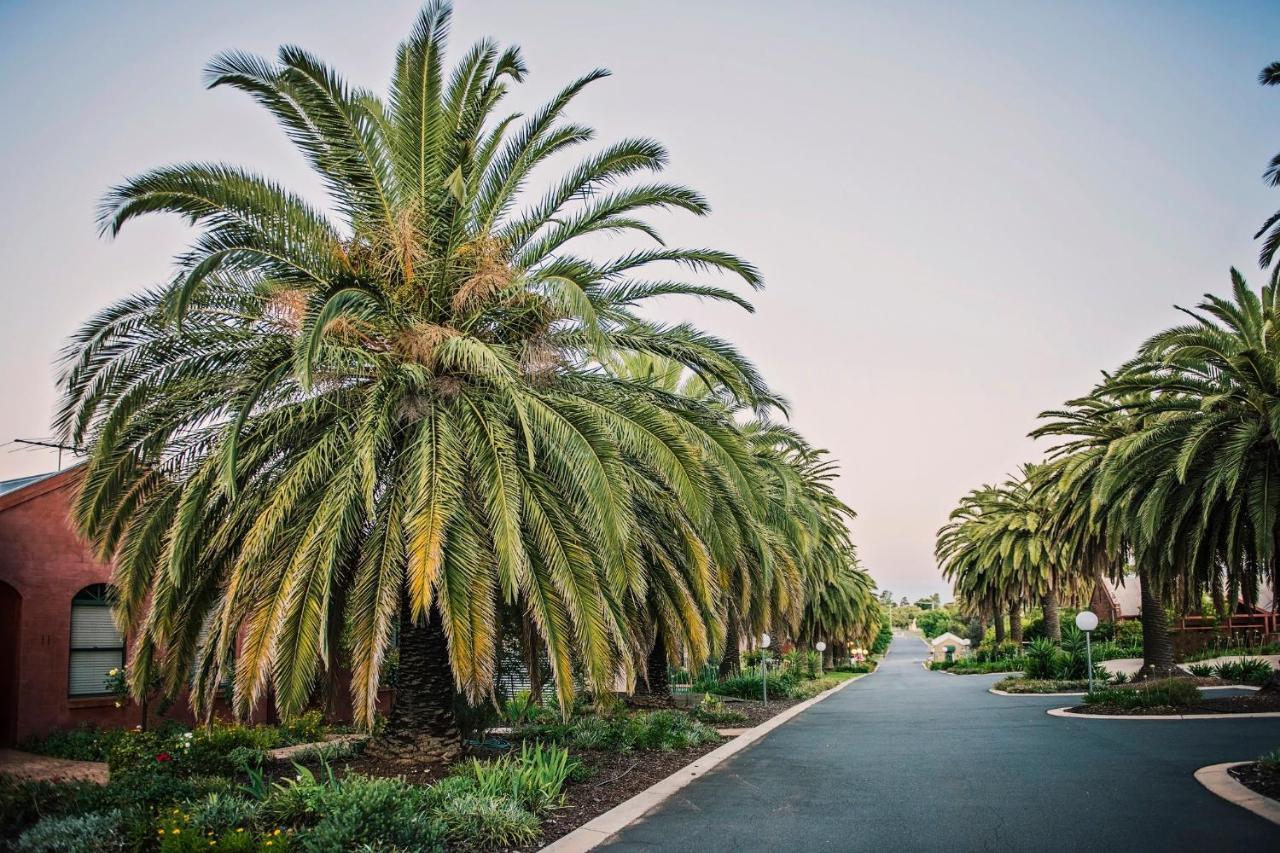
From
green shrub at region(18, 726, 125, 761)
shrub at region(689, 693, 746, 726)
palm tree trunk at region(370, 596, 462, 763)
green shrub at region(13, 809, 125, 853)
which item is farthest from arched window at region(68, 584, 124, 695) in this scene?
shrub at region(689, 693, 746, 726)

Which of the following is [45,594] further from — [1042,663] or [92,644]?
[1042,663]

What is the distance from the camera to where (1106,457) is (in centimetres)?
1988

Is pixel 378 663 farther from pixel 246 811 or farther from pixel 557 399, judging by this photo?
pixel 557 399

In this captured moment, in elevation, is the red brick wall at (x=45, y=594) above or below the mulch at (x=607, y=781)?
above

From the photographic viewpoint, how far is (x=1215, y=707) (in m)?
17.5

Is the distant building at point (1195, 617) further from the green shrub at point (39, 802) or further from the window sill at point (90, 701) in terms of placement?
the green shrub at point (39, 802)

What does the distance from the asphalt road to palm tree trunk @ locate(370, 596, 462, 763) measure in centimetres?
299

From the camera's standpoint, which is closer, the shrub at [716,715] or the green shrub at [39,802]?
the green shrub at [39,802]

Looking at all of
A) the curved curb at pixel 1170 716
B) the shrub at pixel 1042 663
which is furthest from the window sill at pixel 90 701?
the shrub at pixel 1042 663

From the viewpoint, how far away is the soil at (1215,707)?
Answer: 17141 mm

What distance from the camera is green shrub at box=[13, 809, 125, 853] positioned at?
6969mm

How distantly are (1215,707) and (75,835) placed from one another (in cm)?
1905

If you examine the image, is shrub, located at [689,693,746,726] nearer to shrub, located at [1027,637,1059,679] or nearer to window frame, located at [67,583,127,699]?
window frame, located at [67,583,127,699]

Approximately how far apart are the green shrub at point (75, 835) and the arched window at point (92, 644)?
9.45m
